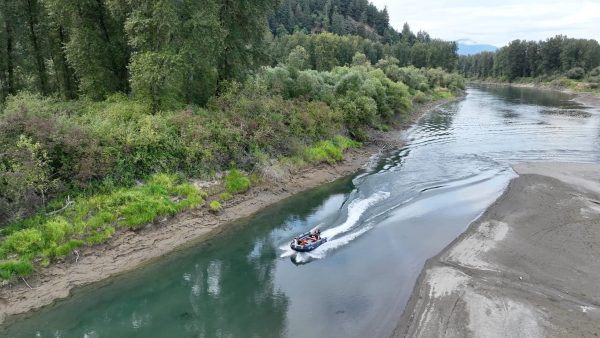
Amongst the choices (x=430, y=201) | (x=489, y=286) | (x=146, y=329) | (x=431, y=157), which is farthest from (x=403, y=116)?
(x=146, y=329)

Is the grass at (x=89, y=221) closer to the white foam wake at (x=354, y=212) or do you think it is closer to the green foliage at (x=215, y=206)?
the green foliage at (x=215, y=206)

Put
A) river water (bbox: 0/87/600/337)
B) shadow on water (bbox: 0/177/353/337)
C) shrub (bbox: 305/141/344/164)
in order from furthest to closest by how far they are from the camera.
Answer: shrub (bbox: 305/141/344/164) < river water (bbox: 0/87/600/337) < shadow on water (bbox: 0/177/353/337)

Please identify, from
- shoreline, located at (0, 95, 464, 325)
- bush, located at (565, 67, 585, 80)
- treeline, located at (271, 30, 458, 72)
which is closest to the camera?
shoreline, located at (0, 95, 464, 325)

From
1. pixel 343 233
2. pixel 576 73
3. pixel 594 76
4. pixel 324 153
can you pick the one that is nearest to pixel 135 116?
pixel 343 233

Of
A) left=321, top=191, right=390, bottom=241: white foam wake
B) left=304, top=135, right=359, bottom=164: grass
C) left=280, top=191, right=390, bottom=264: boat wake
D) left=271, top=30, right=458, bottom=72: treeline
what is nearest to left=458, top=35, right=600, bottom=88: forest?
left=271, top=30, right=458, bottom=72: treeline

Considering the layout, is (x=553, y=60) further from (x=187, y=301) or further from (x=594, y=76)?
(x=187, y=301)

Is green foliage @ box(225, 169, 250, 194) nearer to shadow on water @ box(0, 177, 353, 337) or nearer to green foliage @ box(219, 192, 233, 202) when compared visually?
green foliage @ box(219, 192, 233, 202)
